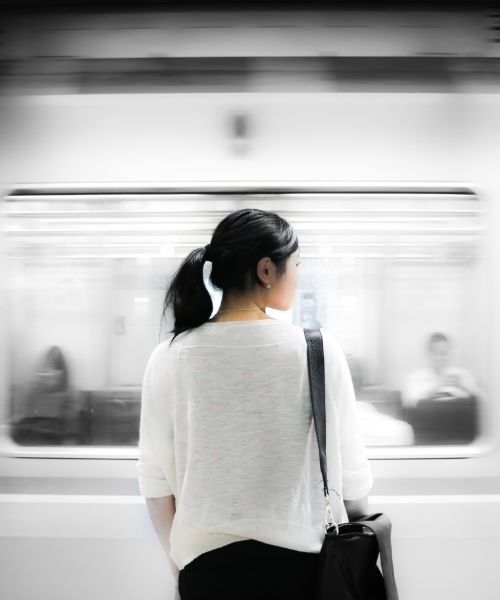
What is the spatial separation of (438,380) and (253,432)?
3.69 ft

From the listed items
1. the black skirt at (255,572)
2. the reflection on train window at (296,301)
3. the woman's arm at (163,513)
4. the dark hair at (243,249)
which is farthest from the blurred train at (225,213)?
the black skirt at (255,572)

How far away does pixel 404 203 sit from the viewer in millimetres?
1990

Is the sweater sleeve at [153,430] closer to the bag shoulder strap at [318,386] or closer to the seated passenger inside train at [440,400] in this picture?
the bag shoulder strap at [318,386]

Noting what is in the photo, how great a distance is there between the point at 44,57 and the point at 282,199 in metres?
1.09

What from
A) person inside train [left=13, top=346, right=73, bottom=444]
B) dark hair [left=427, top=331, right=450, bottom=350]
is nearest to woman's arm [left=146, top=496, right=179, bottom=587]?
person inside train [left=13, top=346, right=73, bottom=444]

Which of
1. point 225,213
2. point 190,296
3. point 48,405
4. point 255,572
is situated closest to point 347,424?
point 255,572

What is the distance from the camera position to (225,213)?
1.98m

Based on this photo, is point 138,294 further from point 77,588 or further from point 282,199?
point 77,588

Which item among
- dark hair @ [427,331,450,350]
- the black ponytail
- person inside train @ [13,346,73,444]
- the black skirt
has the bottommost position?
the black skirt

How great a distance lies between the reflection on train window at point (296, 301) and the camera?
6.49 ft

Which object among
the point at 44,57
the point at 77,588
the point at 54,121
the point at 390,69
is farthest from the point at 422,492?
the point at 44,57

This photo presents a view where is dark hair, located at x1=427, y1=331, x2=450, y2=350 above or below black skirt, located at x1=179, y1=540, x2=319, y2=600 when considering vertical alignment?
above

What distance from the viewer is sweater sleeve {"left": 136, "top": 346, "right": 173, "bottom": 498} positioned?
122 centimetres

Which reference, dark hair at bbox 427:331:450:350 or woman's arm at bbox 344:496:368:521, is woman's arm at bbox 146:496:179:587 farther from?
dark hair at bbox 427:331:450:350
